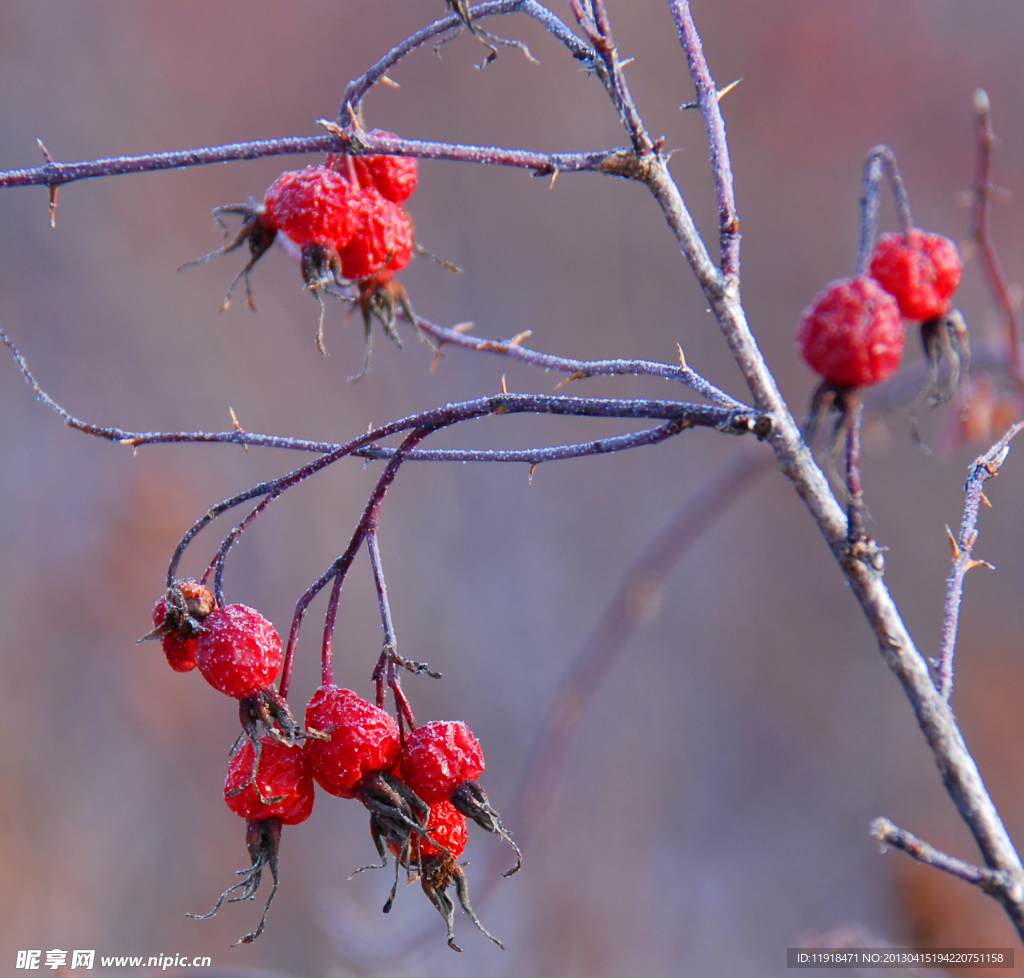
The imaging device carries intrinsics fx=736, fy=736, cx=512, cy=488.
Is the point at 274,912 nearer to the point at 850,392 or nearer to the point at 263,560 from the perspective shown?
the point at 263,560

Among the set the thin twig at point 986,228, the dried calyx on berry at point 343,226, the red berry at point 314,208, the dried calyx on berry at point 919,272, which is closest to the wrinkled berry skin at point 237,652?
the dried calyx on berry at point 343,226

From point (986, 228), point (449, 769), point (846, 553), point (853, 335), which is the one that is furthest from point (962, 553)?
point (986, 228)

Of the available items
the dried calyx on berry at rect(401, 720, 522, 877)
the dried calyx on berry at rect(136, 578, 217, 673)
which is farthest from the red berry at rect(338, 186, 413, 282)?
the dried calyx on berry at rect(401, 720, 522, 877)

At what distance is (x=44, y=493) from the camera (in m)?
3.09

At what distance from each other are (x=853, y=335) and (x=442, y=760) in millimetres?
606

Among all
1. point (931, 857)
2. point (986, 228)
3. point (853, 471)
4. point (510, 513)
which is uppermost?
point (510, 513)

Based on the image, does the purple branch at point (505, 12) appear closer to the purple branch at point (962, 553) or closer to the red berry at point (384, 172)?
the red berry at point (384, 172)

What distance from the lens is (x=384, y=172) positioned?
0.93 m

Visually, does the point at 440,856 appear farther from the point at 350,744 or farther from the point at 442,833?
the point at 350,744

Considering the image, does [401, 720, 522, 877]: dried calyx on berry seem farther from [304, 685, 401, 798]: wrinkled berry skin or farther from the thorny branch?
the thorny branch

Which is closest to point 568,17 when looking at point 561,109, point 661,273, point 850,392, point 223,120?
point 561,109

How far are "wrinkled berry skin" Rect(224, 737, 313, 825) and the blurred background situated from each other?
2.30m

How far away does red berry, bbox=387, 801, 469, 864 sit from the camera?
725mm

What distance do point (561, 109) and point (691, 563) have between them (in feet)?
7.66
